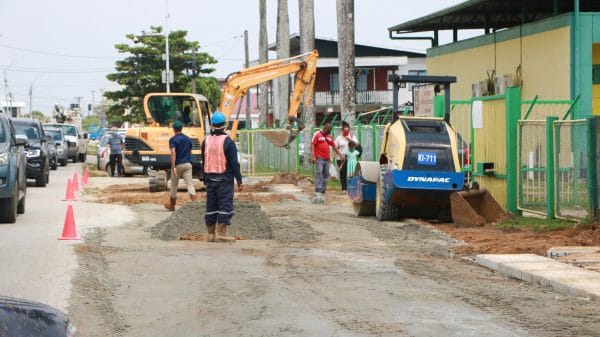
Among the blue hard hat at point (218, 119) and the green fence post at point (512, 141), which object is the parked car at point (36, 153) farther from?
the blue hard hat at point (218, 119)

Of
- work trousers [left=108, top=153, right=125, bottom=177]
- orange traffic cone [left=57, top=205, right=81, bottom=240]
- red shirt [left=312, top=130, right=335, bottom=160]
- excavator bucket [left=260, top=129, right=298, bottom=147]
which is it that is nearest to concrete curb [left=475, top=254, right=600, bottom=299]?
orange traffic cone [left=57, top=205, right=81, bottom=240]

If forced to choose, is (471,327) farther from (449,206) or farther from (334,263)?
(449,206)

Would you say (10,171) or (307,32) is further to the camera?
(307,32)

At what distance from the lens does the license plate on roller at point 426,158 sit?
1858 centimetres

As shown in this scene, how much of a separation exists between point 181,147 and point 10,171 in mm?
4163

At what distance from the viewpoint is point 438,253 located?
48.9ft

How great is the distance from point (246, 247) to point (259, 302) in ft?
16.3

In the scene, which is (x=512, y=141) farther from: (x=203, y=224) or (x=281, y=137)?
(x=281, y=137)

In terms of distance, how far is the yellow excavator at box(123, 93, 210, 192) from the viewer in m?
29.7

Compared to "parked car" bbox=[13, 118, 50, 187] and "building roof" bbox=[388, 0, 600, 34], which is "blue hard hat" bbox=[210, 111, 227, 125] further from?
"building roof" bbox=[388, 0, 600, 34]

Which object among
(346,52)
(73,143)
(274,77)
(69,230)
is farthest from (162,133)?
(73,143)

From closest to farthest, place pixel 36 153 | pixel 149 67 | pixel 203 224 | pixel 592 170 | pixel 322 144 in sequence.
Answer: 1. pixel 592 170
2. pixel 203 224
3. pixel 322 144
4. pixel 36 153
5. pixel 149 67

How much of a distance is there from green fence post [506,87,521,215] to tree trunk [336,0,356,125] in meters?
12.1

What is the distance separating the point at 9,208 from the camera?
18.9m
